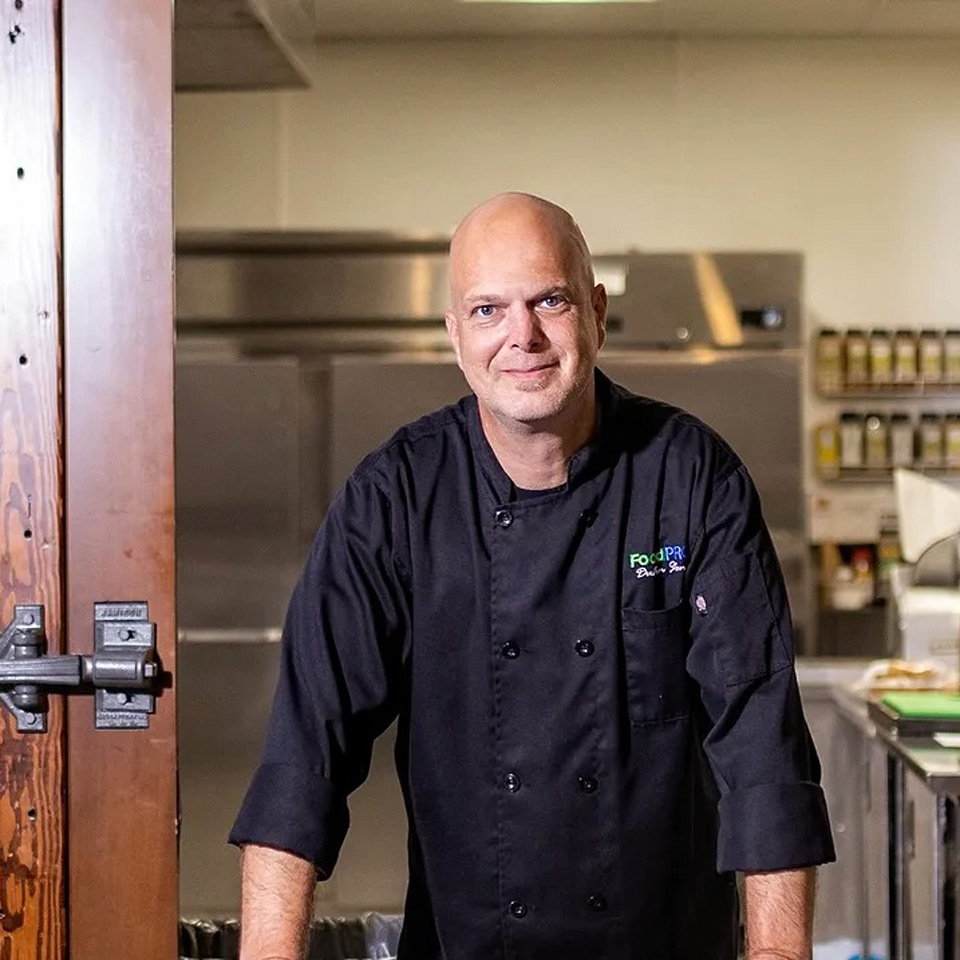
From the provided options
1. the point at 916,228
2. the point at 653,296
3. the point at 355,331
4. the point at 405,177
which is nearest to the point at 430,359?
the point at 355,331

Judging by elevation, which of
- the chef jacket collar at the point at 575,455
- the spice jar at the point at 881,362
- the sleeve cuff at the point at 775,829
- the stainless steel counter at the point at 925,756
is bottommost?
the stainless steel counter at the point at 925,756

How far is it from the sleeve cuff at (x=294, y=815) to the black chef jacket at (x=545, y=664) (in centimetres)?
8

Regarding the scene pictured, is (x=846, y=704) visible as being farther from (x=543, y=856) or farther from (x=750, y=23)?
(x=750, y=23)

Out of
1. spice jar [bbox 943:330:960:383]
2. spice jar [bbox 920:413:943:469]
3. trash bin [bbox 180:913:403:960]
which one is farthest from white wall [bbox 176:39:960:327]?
trash bin [bbox 180:913:403:960]

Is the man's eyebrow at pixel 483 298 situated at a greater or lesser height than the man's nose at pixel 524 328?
greater

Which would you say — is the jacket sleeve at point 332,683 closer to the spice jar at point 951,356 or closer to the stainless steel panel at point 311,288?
the stainless steel panel at point 311,288

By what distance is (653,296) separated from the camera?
451 cm

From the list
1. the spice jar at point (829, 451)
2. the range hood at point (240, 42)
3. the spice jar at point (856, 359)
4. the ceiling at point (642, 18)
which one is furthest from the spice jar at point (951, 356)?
the range hood at point (240, 42)

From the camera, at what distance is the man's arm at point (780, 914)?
1.29m

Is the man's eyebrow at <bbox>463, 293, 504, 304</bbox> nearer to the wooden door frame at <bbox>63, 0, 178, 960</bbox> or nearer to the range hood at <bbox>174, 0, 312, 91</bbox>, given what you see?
the wooden door frame at <bbox>63, 0, 178, 960</bbox>

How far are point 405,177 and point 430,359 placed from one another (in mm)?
1139

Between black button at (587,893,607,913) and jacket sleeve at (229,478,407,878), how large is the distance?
27 cm

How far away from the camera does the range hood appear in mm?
2578

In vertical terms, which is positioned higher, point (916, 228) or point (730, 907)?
point (916, 228)
